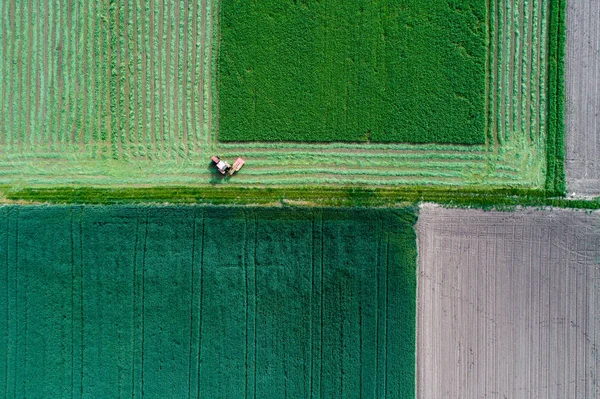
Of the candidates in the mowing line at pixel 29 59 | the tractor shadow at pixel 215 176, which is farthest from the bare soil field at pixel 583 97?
the mowing line at pixel 29 59

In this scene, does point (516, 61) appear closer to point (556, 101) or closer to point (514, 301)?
point (556, 101)

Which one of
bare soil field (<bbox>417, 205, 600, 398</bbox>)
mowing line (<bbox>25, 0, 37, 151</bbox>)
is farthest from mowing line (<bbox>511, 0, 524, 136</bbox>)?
mowing line (<bbox>25, 0, 37, 151</bbox>)

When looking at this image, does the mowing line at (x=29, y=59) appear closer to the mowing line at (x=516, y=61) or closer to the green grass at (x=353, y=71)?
the green grass at (x=353, y=71)

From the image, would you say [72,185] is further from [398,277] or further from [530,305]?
[530,305]

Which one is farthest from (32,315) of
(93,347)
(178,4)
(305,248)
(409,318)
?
(409,318)

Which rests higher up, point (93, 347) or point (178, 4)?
point (178, 4)

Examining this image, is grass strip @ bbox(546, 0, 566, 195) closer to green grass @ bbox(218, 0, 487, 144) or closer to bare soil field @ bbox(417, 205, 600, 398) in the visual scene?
bare soil field @ bbox(417, 205, 600, 398)
